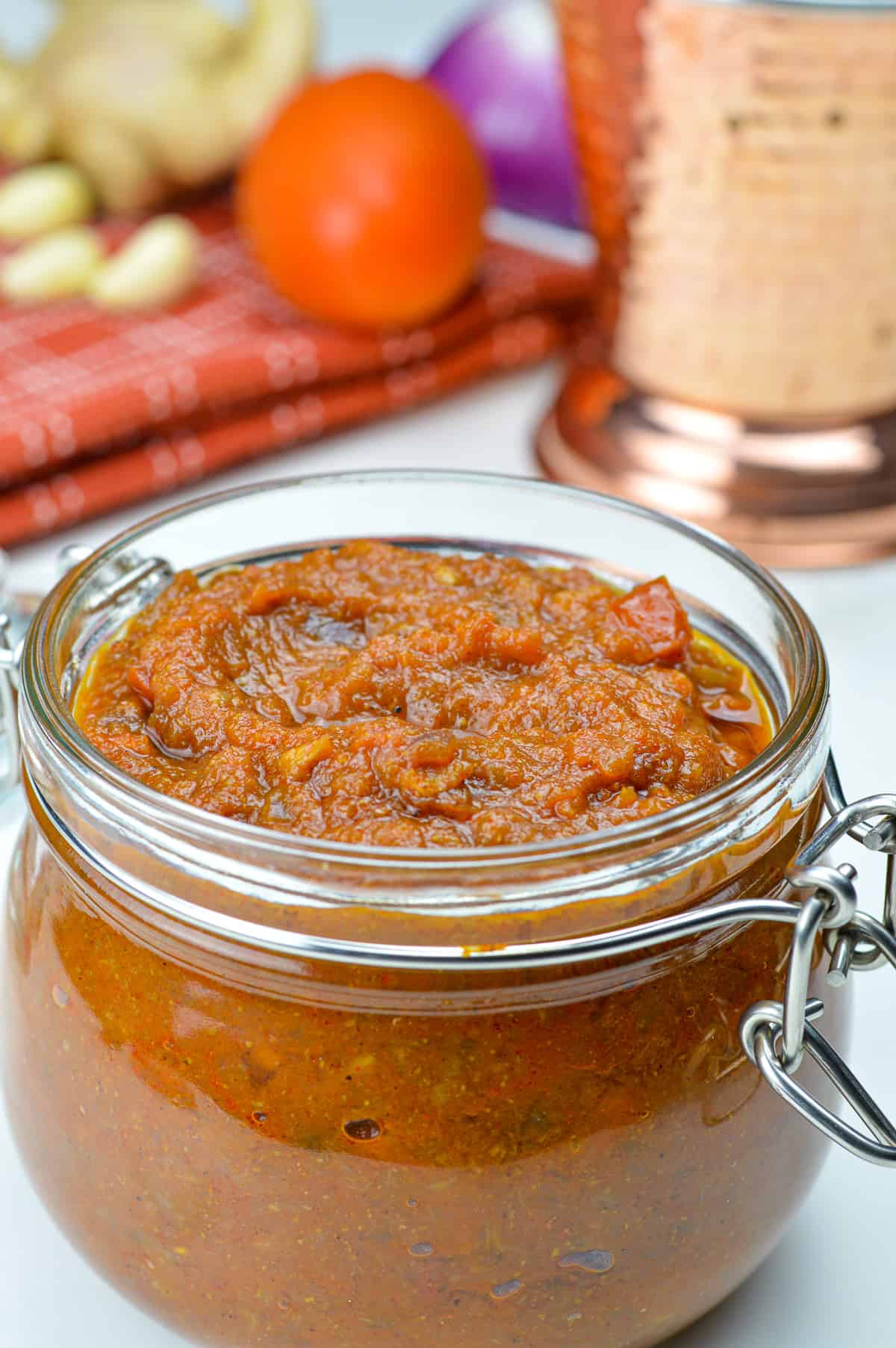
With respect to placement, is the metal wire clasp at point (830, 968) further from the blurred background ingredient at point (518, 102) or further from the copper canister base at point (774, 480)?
the blurred background ingredient at point (518, 102)

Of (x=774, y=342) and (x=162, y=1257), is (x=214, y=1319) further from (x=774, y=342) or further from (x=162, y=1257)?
(x=774, y=342)

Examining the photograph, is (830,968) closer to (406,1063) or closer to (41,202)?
(406,1063)

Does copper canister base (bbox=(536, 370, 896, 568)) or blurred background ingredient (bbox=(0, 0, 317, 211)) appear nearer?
copper canister base (bbox=(536, 370, 896, 568))

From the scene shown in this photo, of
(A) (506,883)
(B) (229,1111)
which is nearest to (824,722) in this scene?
(A) (506,883)

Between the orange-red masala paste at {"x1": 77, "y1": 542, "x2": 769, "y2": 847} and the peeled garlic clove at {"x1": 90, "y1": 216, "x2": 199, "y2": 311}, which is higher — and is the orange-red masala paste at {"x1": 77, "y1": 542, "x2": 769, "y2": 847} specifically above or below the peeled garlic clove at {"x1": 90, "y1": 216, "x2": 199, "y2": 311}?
above

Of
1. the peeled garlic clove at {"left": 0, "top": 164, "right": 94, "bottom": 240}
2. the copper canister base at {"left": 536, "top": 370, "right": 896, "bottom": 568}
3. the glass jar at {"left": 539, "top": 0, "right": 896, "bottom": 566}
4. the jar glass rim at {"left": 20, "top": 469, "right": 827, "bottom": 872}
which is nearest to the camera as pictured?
the jar glass rim at {"left": 20, "top": 469, "right": 827, "bottom": 872}

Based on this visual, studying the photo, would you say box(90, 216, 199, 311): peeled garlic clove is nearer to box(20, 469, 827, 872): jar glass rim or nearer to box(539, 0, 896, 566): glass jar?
box(539, 0, 896, 566): glass jar

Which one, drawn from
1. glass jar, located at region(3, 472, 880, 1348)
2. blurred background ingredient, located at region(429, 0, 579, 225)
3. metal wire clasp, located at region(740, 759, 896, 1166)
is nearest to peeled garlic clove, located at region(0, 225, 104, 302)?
blurred background ingredient, located at region(429, 0, 579, 225)
